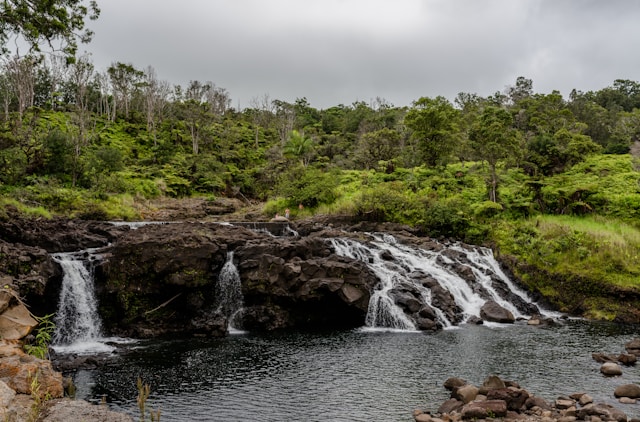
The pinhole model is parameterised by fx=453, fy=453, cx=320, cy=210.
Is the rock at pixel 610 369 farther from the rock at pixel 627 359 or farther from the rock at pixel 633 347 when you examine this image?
the rock at pixel 633 347

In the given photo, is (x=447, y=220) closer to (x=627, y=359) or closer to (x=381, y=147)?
(x=627, y=359)

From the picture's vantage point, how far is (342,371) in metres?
15.3

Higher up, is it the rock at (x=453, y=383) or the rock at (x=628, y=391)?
the rock at (x=628, y=391)

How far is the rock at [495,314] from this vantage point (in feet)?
73.7

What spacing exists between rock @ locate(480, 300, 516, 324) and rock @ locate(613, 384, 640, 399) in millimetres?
9621

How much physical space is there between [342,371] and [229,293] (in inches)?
356

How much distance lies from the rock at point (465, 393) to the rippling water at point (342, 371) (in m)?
0.54

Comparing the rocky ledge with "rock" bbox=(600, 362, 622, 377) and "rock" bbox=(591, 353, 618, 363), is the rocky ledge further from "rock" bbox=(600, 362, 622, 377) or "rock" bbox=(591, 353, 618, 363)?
"rock" bbox=(591, 353, 618, 363)

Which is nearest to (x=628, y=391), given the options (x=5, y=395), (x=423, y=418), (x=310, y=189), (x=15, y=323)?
(x=423, y=418)

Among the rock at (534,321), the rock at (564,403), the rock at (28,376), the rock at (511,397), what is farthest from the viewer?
the rock at (534,321)

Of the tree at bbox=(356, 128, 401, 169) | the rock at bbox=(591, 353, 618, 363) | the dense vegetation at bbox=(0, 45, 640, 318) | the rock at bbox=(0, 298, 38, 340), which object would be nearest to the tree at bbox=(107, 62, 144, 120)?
the dense vegetation at bbox=(0, 45, 640, 318)

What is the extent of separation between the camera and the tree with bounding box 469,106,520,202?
1342 inches

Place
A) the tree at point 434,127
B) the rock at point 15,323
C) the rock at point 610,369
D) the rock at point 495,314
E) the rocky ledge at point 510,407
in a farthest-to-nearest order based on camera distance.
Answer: the tree at point 434,127, the rock at point 495,314, the rock at point 610,369, the rock at point 15,323, the rocky ledge at point 510,407

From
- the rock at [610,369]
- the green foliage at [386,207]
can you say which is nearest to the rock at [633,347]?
the rock at [610,369]
